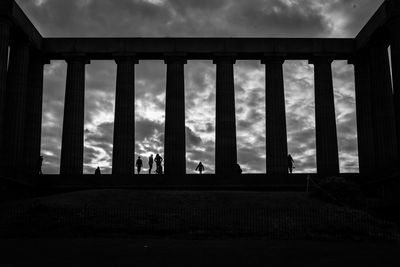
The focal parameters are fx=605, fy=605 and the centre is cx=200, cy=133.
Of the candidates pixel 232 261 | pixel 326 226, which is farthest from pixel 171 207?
pixel 232 261

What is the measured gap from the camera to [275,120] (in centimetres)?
6888

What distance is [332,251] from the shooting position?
28.7 m

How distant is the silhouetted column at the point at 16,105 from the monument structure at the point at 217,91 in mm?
107

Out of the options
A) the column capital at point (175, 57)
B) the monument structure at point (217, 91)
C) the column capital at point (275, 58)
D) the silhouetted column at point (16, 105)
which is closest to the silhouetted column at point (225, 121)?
the monument structure at point (217, 91)

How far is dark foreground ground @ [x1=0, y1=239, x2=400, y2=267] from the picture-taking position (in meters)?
23.9

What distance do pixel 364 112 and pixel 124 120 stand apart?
27815 millimetres

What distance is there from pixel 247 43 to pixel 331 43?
32.5 feet

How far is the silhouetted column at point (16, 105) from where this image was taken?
62809 mm

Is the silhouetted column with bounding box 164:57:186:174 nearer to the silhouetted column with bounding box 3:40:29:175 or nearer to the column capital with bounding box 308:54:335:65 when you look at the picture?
the column capital with bounding box 308:54:335:65

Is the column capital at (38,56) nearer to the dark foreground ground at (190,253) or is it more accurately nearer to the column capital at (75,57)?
the column capital at (75,57)

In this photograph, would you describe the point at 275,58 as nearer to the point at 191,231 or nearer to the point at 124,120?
the point at 124,120

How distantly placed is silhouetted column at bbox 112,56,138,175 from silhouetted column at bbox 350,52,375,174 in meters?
26.3

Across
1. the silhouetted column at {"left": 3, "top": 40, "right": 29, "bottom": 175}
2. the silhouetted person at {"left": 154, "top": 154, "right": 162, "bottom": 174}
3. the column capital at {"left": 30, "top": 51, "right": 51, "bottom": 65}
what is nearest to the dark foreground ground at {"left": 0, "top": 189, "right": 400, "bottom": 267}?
the silhouetted column at {"left": 3, "top": 40, "right": 29, "bottom": 175}

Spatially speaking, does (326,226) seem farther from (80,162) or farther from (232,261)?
(80,162)
